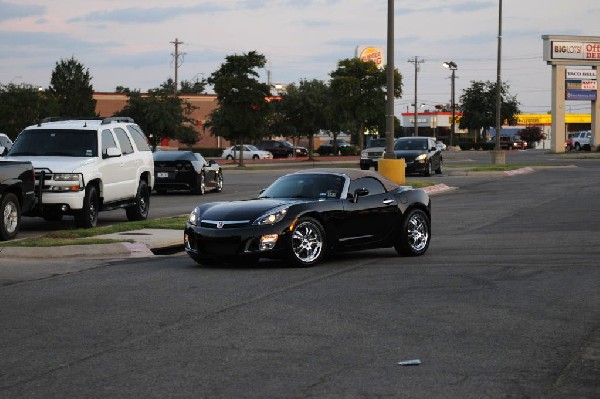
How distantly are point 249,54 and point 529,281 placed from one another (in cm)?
4663

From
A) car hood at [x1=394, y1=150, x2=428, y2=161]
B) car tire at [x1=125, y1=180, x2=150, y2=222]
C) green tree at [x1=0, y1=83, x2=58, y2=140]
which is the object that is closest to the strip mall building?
green tree at [x1=0, y1=83, x2=58, y2=140]

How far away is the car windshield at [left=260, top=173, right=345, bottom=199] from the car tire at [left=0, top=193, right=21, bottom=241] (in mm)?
4989

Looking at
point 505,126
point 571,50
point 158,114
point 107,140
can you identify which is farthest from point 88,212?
point 505,126

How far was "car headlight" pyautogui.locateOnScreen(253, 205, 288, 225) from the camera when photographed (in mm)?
14422

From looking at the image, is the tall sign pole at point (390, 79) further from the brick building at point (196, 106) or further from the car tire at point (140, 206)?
the brick building at point (196, 106)

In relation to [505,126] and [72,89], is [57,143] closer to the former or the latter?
[72,89]

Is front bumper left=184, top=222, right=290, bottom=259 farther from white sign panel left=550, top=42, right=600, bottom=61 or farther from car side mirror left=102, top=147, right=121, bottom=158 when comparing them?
white sign panel left=550, top=42, right=600, bottom=61

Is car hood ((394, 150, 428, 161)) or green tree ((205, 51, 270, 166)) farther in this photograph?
green tree ((205, 51, 270, 166))

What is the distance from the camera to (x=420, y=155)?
46031 mm

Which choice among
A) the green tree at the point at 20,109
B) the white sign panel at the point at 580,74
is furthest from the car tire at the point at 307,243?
the white sign panel at the point at 580,74

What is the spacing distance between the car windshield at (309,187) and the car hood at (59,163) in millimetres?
5780

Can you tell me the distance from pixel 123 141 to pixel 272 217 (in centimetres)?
908

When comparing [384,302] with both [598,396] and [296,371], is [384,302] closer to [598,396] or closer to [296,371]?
[296,371]

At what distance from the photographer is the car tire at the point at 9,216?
18.3 metres
